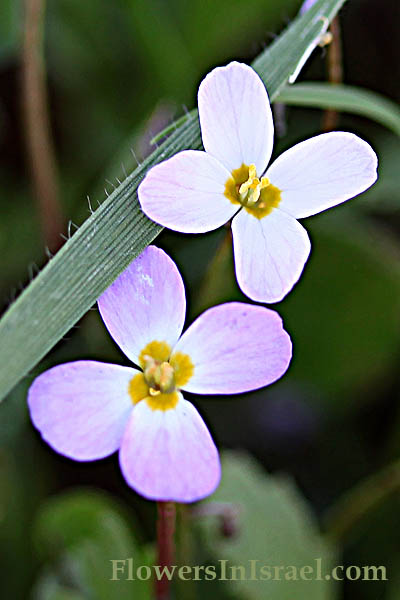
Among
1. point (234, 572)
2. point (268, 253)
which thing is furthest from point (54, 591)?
point (268, 253)

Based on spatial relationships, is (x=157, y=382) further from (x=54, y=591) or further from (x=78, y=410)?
(x=54, y=591)

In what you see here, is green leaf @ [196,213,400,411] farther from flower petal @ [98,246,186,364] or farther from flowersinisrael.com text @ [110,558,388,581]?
Result: flower petal @ [98,246,186,364]

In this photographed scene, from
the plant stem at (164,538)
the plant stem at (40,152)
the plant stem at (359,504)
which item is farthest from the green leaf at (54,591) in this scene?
the plant stem at (40,152)

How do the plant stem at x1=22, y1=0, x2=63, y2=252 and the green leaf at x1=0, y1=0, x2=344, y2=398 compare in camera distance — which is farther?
the plant stem at x1=22, y1=0, x2=63, y2=252

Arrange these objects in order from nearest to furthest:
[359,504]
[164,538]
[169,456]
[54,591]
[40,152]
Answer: [169,456] → [164,538] → [54,591] → [359,504] → [40,152]

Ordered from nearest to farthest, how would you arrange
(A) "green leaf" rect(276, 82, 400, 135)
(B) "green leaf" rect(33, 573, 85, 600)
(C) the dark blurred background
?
(A) "green leaf" rect(276, 82, 400, 135) → (B) "green leaf" rect(33, 573, 85, 600) → (C) the dark blurred background

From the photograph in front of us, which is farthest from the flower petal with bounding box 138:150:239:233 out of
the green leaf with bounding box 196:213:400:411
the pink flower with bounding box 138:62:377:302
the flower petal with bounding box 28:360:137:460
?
the green leaf with bounding box 196:213:400:411

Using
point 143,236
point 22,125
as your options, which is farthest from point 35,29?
point 143,236
